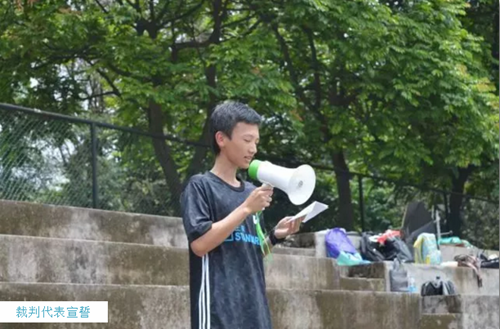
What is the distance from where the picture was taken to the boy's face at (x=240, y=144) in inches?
181

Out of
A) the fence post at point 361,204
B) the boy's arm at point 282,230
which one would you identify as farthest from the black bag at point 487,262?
→ the boy's arm at point 282,230

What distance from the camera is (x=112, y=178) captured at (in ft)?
35.7

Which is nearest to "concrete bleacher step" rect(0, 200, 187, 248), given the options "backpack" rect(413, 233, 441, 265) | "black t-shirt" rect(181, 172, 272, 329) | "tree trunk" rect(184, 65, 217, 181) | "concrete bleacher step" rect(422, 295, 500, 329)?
"tree trunk" rect(184, 65, 217, 181)

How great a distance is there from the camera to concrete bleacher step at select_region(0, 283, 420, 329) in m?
6.46

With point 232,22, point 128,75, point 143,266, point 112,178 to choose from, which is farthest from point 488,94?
point 143,266

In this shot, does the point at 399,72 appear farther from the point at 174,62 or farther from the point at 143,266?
the point at 143,266

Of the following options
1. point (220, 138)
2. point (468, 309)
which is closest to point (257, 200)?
point (220, 138)

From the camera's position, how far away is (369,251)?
1261 centimetres

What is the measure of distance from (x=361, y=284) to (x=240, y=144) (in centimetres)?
655

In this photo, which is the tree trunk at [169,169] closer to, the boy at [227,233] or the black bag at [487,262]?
the black bag at [487,262]

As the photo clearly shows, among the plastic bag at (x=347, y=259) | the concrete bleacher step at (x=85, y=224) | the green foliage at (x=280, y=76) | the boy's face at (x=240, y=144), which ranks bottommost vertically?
the boy's face at (x=240, y=144)

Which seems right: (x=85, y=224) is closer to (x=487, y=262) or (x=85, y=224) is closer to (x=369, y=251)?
(x=369, y=251)
